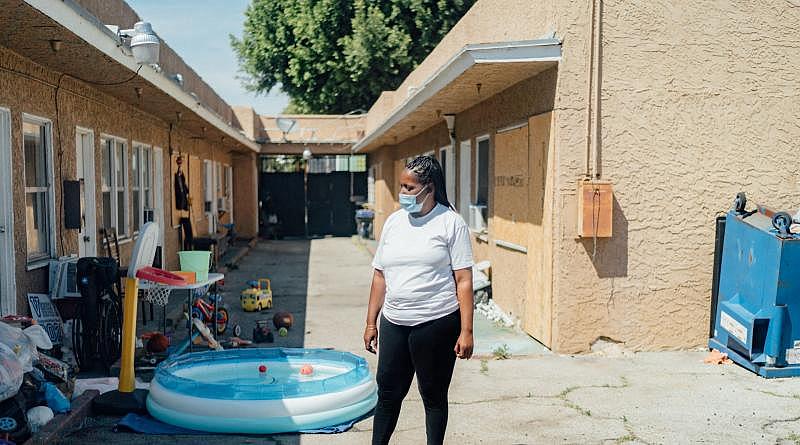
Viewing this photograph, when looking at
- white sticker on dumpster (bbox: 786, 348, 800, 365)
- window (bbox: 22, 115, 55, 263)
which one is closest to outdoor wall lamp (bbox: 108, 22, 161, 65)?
window (bbox: 22, 115, 55, 263)

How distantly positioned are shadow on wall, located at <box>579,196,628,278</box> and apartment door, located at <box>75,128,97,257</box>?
536 centimetres

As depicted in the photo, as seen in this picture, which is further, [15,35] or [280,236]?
[280,236]

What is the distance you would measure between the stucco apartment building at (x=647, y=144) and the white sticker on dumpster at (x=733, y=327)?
395mm

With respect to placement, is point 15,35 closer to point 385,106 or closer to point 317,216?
point 385,106

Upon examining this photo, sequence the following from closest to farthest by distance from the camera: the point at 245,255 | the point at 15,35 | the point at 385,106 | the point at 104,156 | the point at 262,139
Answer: the point at 15,35, the point at 104,156, the point at 245,255, the point at 385,106, the point at 262,139

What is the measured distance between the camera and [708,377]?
22.6 feet

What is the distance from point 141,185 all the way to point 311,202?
1539 centimetres

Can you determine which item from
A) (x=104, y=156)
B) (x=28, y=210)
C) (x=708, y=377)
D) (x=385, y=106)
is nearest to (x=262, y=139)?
(x=385, y=106)

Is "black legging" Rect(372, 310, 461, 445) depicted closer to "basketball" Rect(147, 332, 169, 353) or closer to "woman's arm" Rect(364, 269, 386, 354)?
"woman's arm" Rect(364, 269, 386, 354)

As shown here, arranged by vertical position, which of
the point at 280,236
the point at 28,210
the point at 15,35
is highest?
the point at 15,35

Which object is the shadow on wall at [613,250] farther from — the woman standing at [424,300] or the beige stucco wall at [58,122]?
the beige stucco wall at [58,122]

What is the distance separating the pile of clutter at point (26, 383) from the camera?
4.59 metres

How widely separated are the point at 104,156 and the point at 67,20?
4.80m

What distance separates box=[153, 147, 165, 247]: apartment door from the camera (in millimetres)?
12445
